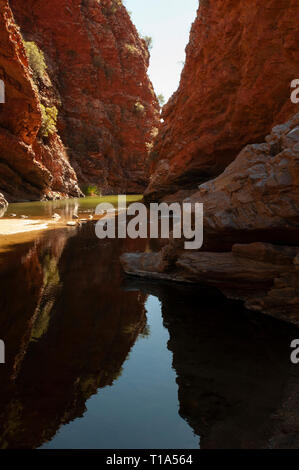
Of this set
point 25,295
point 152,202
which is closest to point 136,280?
point 25,295

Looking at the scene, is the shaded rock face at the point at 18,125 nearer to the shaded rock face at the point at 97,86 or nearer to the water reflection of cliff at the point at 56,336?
the shaded rock face at the point at 97,86

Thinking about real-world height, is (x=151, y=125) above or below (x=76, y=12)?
below

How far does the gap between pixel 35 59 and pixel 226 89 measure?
27.1 meters

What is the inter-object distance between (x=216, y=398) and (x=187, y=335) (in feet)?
4.67

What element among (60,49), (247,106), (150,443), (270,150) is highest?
(60,49)

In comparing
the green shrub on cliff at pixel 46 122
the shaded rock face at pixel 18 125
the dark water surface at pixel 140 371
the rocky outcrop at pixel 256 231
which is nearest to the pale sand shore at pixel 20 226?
the dark water surface at pixel 140 371

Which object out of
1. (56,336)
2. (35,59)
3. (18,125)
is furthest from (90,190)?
(56,336)

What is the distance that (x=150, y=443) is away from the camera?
2475mm

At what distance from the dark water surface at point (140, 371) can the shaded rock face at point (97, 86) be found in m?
35.1

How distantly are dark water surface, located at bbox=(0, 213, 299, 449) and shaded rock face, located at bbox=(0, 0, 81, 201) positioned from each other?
922 inches

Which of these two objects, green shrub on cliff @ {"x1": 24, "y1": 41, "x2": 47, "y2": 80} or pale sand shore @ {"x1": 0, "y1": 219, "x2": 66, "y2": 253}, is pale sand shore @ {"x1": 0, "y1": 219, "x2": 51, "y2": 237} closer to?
pale sand shore @ {"x1": 0, "y1": 219, "x2": 66, "y2": 253}

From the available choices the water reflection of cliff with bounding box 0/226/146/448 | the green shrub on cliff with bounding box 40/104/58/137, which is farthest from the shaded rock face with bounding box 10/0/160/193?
the water reflection of cliff with bounding box 0/226/146/448

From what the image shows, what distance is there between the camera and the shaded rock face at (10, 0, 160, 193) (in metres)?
43.3
